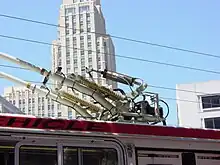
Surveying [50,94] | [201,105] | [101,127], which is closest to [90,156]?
[101,127]

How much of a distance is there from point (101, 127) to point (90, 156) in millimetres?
478

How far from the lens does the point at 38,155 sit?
252 inches

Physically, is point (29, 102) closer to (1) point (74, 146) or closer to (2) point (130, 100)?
(2) point (130, 100)

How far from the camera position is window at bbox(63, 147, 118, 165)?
6574 mm

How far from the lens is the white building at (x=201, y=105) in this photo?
4638 centimetres

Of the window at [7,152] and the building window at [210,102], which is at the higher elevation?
the building window at [210,102]

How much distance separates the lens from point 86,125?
6.84 metres

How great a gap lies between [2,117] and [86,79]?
2.67 m

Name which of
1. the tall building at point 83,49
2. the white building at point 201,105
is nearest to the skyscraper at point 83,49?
the tall building at point 83,49

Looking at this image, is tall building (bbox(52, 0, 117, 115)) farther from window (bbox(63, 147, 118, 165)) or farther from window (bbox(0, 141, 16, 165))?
window (bbox(0, 141, 16, 165))

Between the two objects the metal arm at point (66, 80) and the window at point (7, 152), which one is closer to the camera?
the window at point (7, 152)

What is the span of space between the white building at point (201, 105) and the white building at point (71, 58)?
11292mm

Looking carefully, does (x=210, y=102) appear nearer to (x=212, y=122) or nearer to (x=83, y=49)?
(x=212, y=122)

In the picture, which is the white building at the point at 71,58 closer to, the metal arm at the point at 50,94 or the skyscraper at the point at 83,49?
the skyscraper at the point at 83,49
